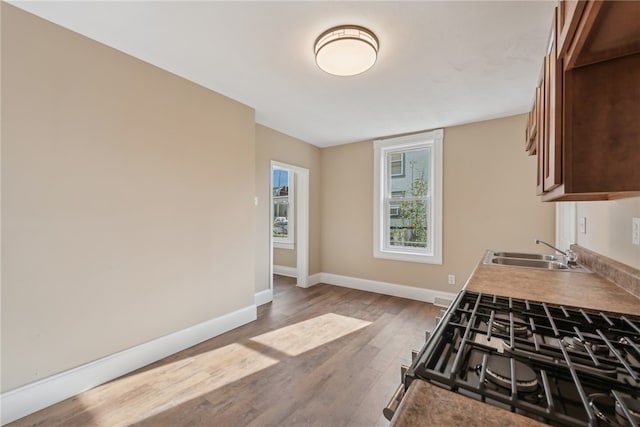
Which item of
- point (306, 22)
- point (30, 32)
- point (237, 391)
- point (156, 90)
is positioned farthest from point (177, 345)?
point (306, 22)

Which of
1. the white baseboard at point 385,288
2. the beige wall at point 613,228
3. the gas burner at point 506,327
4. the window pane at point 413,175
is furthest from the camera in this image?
the window pane at point 413,175

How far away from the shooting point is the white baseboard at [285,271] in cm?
533

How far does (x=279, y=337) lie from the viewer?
2.76 m

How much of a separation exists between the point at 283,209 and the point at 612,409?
17.5 feet

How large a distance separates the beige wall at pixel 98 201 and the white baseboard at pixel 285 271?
99.4 inches

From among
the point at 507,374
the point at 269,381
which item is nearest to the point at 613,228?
the point at 507,374

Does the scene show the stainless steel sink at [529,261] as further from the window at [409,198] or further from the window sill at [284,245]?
the window sill at [284,245]

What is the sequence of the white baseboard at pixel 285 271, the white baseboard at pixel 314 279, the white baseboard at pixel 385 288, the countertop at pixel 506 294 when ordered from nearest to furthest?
the countertop at pixel 506 294
the white baseboard at pixel 385 288
the white baseboard at pixel 314 279
the white baseboard at pixel 285 271

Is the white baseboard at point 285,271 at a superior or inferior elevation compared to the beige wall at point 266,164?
inferior

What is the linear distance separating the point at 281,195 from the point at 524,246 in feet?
13.7

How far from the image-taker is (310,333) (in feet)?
9.39

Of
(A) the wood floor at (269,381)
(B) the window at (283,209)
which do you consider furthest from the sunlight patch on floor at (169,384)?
(B) the window at (283,209)

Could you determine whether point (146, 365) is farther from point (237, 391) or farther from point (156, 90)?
point (156, 90)

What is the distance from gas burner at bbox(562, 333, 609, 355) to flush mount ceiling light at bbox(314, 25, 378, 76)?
6.30 feet
